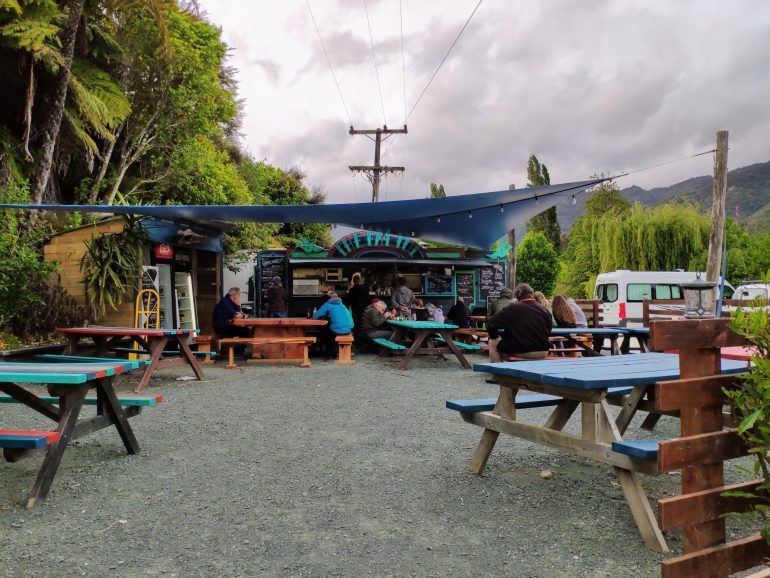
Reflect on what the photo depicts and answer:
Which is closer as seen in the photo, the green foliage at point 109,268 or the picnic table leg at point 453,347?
the picnic table leg at point 453,347

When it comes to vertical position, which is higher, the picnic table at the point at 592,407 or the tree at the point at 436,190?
the tree at the point at 436,190

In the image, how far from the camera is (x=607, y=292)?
18.1 m

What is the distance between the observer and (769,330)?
5.58 feet

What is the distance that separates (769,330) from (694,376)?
0.94 ft

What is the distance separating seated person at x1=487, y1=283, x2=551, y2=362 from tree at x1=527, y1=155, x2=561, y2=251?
126ft

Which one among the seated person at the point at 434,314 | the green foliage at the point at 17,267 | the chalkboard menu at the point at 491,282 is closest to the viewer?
the green foliage at the point at 17,267

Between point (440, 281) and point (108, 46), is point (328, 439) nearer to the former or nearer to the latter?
point (440, 281)

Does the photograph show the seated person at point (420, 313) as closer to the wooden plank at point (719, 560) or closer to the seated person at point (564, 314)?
the seated person at point (564, 314)

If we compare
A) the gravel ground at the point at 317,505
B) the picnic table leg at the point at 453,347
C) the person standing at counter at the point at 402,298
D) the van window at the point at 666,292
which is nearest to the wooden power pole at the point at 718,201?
the van window at the point at 666,292

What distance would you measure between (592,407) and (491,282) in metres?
13.1

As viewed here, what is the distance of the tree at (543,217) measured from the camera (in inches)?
1790

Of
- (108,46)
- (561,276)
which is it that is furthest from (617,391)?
(561,276)

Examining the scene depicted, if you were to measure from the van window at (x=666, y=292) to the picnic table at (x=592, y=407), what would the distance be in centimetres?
1524

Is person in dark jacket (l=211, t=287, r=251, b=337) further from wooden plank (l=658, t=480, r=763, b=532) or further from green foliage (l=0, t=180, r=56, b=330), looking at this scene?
wooden plank (l=658, t=480, r=763, b=532)
